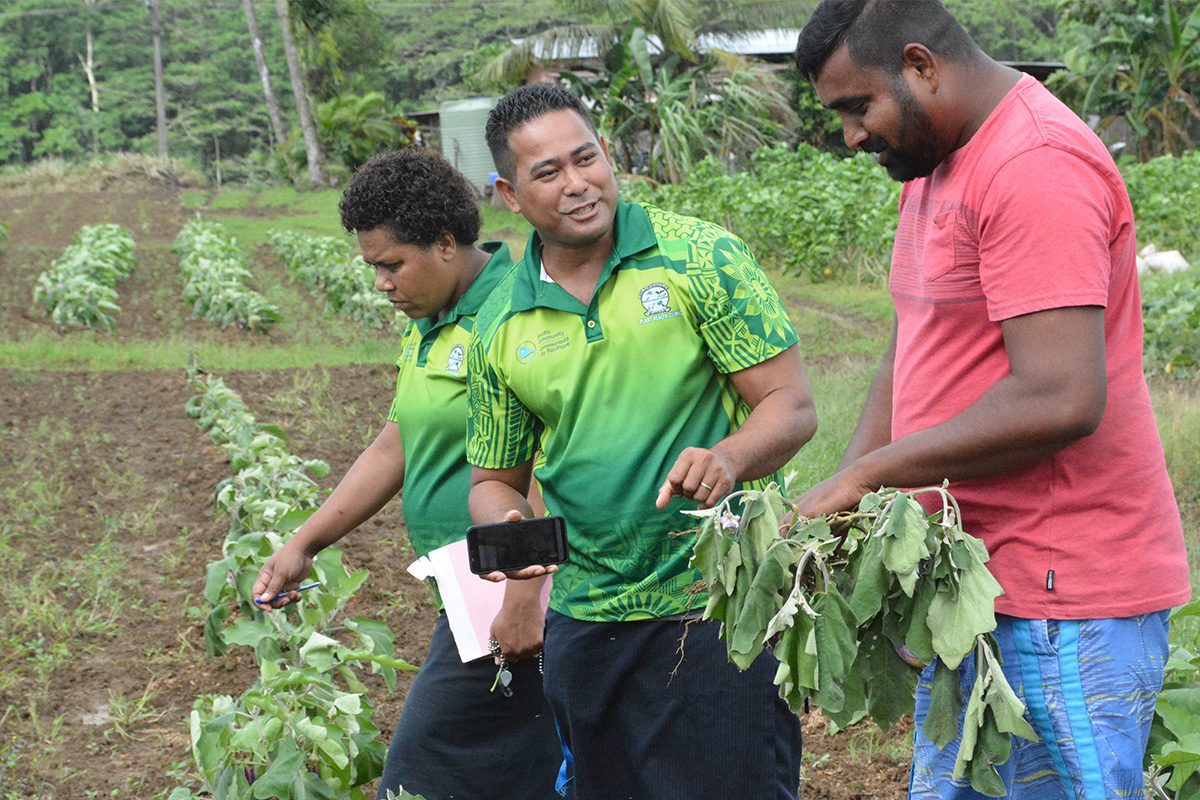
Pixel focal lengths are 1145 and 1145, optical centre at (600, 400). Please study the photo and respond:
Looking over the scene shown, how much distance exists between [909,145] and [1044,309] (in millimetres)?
364

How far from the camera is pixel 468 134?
29.8 metres

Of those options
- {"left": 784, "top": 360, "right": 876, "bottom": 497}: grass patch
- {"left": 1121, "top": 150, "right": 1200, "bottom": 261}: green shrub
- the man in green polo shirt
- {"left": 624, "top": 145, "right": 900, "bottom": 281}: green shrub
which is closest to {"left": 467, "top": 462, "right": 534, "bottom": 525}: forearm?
the man in green polo shirt

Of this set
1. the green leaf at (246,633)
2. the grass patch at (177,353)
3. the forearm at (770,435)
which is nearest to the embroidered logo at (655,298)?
the forearm at (770,435)

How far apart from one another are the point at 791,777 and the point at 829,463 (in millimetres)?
4143

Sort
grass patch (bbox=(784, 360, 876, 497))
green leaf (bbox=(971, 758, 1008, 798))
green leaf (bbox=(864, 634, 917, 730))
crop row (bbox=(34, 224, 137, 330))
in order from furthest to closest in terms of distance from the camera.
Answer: crop row (bbox=(34, 224, 137, 330)) < grass patch (bbox=(784, 360, 876, 497)) < green leaf (bbox=(864, 634, 917, 730)) < green leaf (bbox=(971, 758, 1008, 798))

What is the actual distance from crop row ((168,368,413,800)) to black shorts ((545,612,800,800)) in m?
0.97

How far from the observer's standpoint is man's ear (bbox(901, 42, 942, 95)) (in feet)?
5.64

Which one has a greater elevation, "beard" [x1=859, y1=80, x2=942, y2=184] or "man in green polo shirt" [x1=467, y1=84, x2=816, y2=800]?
"beard" [x1=859, y1=80, x2=942, y2=184]

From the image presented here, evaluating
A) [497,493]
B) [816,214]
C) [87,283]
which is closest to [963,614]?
[497,493]

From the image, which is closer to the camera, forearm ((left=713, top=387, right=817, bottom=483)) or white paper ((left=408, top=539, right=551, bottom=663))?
forearm ((left=713, top=387, right=817, bottom=483))

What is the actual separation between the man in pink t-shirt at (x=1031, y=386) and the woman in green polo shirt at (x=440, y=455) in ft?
3.72

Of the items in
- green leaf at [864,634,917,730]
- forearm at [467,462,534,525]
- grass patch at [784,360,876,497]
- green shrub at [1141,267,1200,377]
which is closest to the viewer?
green leaf at [864,634,917,730]

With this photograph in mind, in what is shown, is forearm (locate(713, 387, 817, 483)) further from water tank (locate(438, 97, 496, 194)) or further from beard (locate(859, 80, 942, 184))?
water tank (locate(438, 97, 496, 194))

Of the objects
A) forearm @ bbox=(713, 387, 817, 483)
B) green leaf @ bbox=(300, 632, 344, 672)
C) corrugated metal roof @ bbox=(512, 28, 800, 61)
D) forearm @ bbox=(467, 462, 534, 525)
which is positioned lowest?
green leaf @ bbox=(300, 632, 344, 672)
